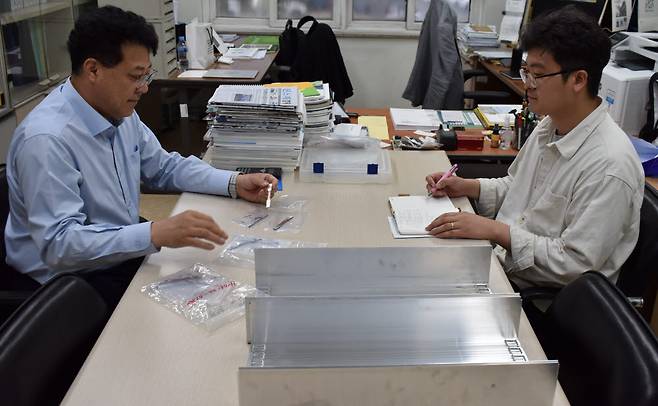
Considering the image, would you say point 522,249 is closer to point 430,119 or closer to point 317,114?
point 317,114

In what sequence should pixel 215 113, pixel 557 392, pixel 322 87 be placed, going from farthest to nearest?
pixel 322 87
pixel 215 113
pixel 557 392

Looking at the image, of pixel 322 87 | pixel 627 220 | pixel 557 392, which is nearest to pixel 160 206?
pixel 322 87

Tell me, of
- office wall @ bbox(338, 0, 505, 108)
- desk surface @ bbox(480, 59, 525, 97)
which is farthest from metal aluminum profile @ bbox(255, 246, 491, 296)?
office wall @ bbox(338, 0, 505, 108)

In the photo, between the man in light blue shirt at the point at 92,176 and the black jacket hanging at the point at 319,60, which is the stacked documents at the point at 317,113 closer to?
the man in light blue shirt at the point at 92,176

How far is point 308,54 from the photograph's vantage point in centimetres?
390

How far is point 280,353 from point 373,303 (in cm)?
18

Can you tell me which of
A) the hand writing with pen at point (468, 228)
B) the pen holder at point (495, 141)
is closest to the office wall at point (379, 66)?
the pen holder at point (495, 141)

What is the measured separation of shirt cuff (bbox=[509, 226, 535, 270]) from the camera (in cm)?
158

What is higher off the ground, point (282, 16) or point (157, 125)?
point (282, 16)

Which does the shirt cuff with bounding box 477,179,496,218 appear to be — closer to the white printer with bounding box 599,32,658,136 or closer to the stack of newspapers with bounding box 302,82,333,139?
the stack of newspapers with bounding box 302,82,333,139

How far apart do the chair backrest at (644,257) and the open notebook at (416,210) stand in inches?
18.5

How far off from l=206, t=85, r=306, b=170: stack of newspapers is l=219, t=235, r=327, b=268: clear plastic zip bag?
535 mm

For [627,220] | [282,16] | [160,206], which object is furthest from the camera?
[282,16]

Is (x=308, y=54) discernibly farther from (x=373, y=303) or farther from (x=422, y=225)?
(x=373, y=303)
